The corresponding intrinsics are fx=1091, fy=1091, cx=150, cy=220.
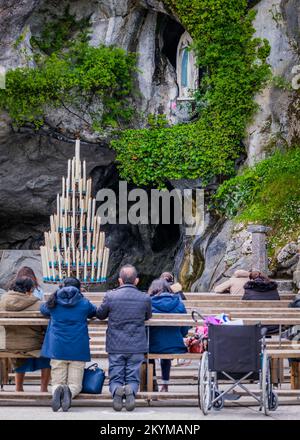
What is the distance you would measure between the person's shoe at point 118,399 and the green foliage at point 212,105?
1525cm

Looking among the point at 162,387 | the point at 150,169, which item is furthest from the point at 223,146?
the point at 162,387

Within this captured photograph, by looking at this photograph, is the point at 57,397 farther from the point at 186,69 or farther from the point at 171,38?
the point at 171,38

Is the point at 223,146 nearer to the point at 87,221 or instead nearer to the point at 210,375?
the point at 87,221

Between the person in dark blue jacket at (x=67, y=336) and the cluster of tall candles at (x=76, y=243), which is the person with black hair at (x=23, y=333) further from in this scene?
the cluster of tall candles at (x=76, y=243)

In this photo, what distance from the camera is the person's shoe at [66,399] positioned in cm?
964

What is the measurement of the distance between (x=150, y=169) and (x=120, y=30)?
3341 mm

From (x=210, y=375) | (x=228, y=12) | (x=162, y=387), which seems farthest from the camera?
(x=228, y=12)

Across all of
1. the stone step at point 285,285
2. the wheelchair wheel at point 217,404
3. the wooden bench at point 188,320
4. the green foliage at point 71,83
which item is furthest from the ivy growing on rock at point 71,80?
the wheelchair wheel at point 217,404

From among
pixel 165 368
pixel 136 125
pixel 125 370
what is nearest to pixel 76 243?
pixel 136 125

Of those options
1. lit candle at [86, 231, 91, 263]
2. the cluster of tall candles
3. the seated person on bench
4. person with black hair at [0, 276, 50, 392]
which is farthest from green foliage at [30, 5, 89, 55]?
person with black hair at [0, 276, 50, 392]

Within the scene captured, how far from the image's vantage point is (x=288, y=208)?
71.6 ft

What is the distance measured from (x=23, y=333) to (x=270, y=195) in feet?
41.7

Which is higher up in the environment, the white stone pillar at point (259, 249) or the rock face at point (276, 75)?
the rock face at point (276, 75)

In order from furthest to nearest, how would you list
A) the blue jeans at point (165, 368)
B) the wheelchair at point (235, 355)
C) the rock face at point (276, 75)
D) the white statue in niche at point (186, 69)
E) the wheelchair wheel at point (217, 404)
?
the white statue in niche at point (186, 69) < the rock face at point (276, 75) < the blue jeans at point (165, 368) < the wheelchair wheel at point (217, 404) < the wheelchair at point (235, 355)
